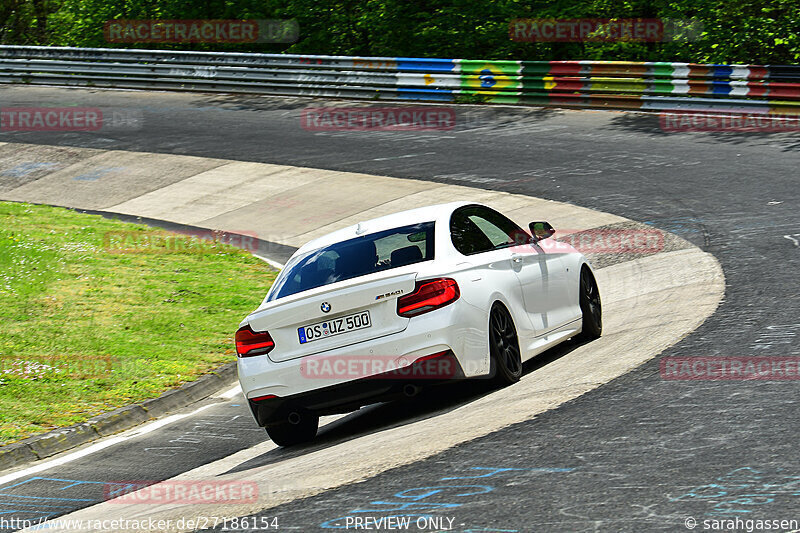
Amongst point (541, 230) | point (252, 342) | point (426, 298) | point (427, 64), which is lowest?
point (252, 342)

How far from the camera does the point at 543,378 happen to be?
805 cm

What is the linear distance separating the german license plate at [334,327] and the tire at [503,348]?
0.95 meters

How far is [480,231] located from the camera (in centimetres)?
855

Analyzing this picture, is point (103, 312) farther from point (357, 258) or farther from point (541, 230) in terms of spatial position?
point (541, 230)

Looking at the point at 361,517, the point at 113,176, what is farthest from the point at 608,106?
the point at 361,517

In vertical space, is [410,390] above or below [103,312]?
above

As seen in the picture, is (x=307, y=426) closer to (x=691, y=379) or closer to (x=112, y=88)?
(x=691, y=379)

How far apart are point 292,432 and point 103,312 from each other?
18.1ft

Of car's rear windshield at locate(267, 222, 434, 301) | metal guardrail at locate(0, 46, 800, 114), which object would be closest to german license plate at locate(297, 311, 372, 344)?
car's rear windshield at locate(267, 222, 434, 301)

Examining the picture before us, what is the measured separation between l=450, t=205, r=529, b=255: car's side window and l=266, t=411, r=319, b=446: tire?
5.73 feet

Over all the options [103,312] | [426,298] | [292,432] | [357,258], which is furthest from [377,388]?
[103,312]

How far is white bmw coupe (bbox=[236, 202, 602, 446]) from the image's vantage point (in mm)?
7305

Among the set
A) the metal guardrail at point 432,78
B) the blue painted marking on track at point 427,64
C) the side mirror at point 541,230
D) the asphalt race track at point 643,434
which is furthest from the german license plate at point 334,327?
the blue painted marking on track at point 427,64

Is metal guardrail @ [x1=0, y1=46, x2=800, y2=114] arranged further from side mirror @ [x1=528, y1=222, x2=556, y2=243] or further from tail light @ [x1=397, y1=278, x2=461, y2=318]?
tail light @ [x1=397, y1=278, x2=461, y2=318]
